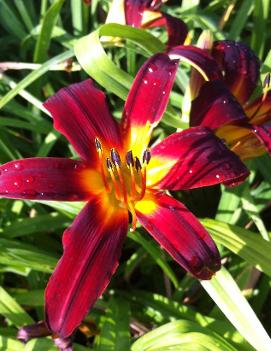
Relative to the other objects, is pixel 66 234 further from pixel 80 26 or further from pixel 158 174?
pixel 80 26

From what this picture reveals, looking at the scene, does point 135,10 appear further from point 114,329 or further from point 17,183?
point 114,329

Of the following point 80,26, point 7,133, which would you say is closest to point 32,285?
point 7,133

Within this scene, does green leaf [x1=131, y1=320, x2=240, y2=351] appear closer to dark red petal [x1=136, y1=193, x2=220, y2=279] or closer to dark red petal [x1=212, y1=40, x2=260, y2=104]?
dark red petal [x1=136, y1=193, x2=220, y2=279]

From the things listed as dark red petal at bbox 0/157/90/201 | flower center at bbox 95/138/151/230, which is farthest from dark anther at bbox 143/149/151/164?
dark red petal at bbox 0/157/90/201

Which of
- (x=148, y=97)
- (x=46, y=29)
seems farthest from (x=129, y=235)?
(x=46, y=29)

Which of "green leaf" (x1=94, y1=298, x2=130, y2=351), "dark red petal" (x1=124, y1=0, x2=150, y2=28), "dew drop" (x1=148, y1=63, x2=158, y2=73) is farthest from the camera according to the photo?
"dark red petal" (x1=124, y1=0, x2=150, y2=28)

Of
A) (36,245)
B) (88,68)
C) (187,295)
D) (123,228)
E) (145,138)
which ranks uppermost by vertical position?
(88,68)

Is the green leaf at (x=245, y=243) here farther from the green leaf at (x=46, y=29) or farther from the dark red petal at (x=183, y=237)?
the green leaf at (x=46, y=29)
